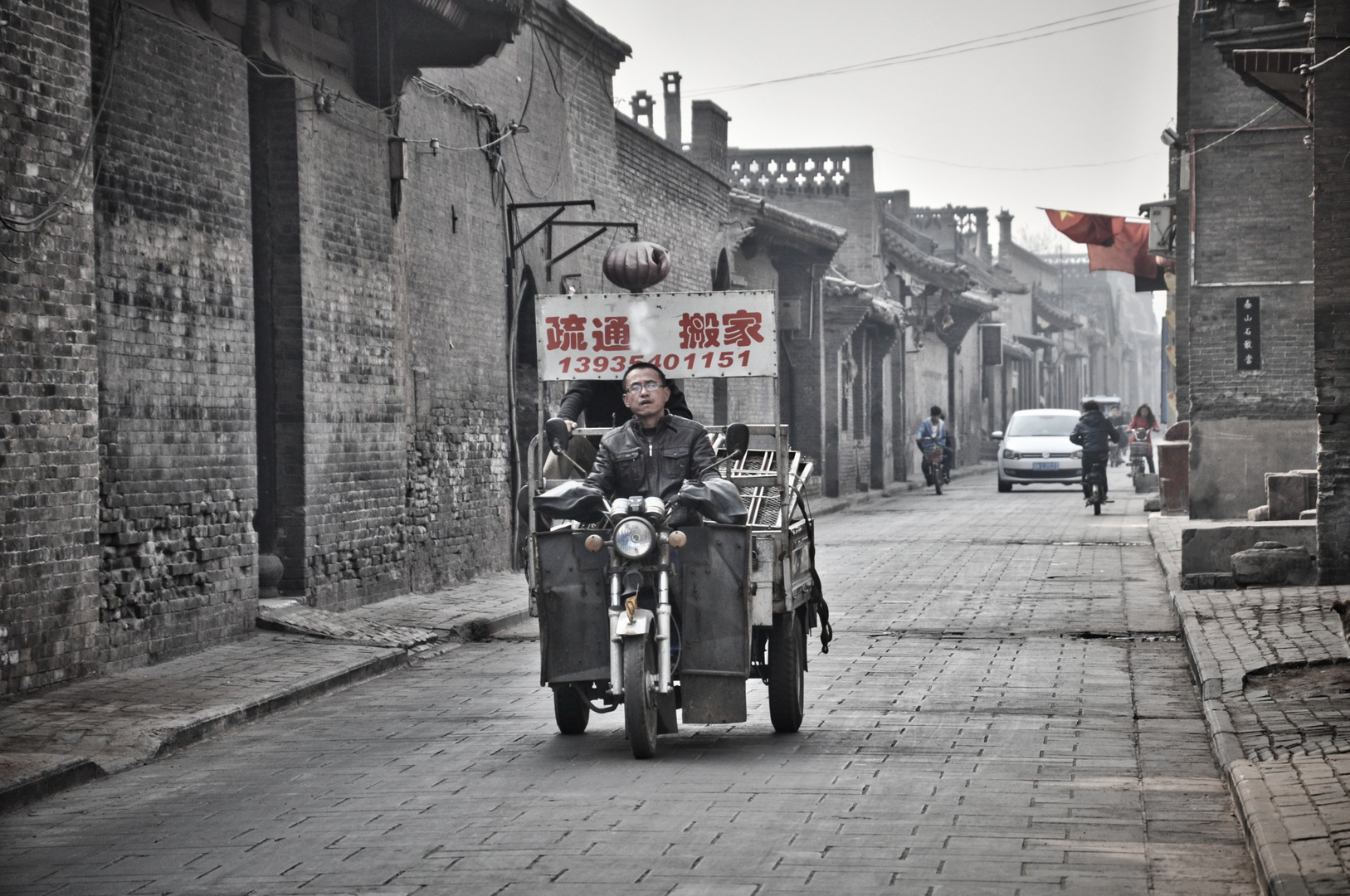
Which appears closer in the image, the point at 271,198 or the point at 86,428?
the point at 86,428

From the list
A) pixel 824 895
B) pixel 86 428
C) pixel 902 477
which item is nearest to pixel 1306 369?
pixel 86 428

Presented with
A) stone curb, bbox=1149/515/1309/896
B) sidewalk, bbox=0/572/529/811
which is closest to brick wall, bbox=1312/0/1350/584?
stone curb, bbox=1149/515/1309/896

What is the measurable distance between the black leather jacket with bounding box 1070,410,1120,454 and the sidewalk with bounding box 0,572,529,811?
45.5ft

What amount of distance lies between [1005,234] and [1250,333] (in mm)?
51680

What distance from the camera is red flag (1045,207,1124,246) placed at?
27281 millimetres

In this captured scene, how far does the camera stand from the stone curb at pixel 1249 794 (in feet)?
16.1

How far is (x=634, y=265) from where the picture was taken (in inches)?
699

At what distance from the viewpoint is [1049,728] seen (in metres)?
8.05

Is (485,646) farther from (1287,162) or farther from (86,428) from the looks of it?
(1287,162)

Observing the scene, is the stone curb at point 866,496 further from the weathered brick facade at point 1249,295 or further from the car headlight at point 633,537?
the car headlight at point 633,537

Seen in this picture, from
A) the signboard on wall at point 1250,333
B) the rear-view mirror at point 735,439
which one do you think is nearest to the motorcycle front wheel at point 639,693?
the rear-view mirror at point 735,439

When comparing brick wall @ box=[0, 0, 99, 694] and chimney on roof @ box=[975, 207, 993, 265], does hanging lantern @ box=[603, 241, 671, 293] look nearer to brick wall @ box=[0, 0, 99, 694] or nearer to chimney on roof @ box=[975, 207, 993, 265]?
brick wall @ box=[0, 0, 99, 694]

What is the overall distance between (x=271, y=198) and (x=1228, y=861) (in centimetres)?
895

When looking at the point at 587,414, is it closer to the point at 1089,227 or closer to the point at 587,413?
the point at 587,413
